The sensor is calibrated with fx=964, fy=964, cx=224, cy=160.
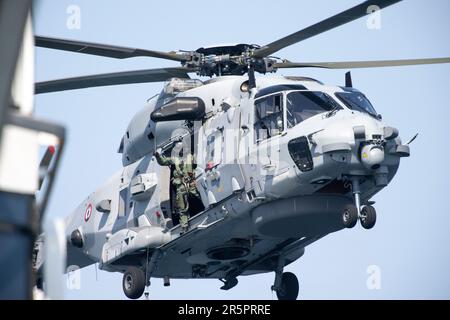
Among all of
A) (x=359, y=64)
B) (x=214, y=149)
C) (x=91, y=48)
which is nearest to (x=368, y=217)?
(x=214, y=149)

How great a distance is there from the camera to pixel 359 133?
58.7ft

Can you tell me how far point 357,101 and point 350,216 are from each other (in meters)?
2.73

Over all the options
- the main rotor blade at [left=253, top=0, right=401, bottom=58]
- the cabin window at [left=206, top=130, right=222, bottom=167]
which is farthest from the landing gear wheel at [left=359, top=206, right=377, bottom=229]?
the main rotor blade at [left=253, top=0, right=401, bottom=58]

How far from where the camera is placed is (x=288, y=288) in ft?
73.4

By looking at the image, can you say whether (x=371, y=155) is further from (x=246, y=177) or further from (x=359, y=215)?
(x=246, y=177)

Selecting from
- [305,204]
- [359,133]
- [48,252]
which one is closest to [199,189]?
[305,204]

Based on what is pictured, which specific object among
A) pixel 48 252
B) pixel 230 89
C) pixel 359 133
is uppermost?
pixel 230 89

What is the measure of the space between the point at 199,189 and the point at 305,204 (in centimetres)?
265

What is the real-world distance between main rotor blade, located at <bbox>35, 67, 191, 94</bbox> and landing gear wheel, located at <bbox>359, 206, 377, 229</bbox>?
238 inches

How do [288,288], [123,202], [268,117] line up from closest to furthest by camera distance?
[268,117] → [288,288] → [123,202]

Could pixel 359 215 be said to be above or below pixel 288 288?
above
